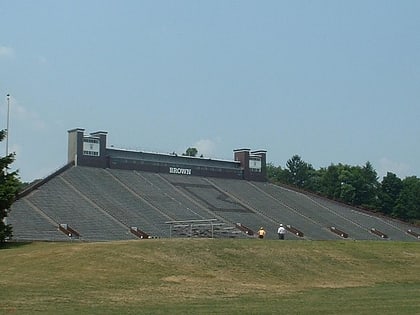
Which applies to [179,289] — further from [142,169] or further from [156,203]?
[142,169]

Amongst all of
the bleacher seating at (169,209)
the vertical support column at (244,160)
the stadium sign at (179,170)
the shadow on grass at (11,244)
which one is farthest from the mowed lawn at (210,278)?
the vertical support column at (244,160)

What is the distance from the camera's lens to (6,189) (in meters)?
42.6

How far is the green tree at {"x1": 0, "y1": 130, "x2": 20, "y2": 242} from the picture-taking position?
1673 inches

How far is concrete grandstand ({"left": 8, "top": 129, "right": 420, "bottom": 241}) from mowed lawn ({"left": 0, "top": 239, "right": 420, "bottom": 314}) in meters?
14.5

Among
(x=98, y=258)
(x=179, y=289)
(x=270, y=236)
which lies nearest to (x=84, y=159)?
(x=270, y=236)

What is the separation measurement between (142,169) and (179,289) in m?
48.8

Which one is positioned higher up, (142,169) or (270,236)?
(142,169)

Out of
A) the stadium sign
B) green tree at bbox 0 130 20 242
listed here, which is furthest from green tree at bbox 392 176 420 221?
green tree at bbox 0 130 20 242

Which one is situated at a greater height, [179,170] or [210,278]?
[179,170]

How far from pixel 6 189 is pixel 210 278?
52.0ft

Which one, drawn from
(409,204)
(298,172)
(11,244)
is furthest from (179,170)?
(298,172)

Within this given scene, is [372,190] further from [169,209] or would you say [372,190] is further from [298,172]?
[169,209]

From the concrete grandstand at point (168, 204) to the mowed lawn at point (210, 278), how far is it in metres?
14.5

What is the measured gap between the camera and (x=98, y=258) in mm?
34562
